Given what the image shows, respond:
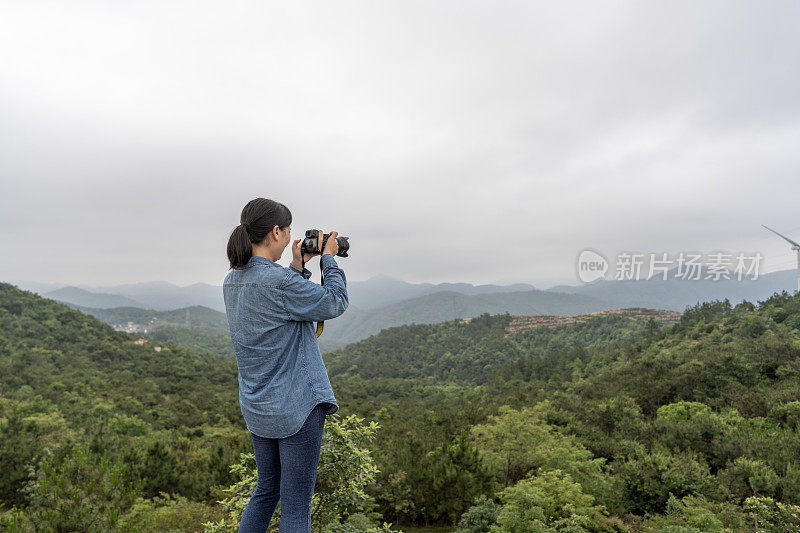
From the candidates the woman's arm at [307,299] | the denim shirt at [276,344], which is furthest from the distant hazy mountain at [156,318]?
the woman's arm at [307,299]

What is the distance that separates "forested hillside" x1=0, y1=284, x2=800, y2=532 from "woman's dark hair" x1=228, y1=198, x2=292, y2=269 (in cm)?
185

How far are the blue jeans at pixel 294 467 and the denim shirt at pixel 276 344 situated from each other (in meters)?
0.05

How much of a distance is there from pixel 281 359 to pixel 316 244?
51 cm

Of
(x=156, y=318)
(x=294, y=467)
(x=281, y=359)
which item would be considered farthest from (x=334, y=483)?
(x=156, y=318)

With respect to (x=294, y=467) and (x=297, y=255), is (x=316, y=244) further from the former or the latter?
(x=294, y=467)

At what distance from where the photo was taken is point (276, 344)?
4.65ft

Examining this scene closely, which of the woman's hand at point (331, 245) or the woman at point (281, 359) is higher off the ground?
the woman's hand at point (331, 245)

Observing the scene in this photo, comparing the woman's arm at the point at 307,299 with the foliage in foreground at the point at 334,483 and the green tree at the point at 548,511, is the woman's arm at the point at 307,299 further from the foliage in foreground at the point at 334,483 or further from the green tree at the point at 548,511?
the green tree at the point at 548,511

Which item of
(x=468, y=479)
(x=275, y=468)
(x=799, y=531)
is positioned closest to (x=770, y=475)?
(x=799, y=531)

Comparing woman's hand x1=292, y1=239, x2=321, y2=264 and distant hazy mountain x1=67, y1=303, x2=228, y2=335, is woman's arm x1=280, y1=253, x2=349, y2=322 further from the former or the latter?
distant hazy mountain x1=67, y1=303, x2=228, y2=335

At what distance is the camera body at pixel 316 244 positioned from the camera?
1648 millimetres

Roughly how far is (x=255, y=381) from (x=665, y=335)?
3419 cm

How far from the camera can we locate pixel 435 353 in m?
60.2

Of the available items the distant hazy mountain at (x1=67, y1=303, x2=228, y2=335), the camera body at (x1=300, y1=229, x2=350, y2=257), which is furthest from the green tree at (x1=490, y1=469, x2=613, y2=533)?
the distant hazy mountain at (x1=67, y1=303, x2=228, y2=335)
